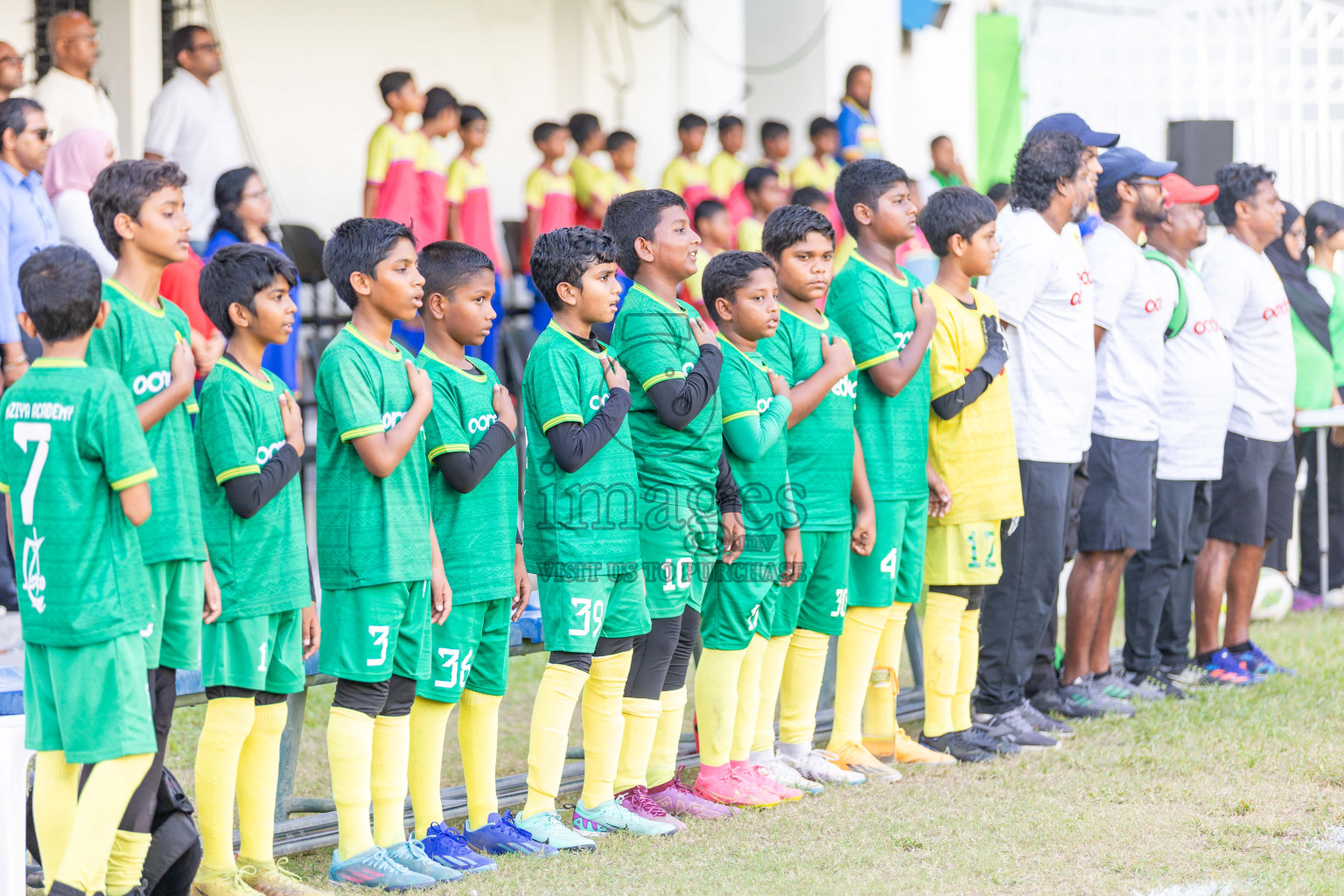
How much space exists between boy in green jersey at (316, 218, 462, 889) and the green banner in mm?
11017

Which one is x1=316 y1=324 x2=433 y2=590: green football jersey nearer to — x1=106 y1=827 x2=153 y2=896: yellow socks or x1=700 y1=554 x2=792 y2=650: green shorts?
x1=106 y1=827 x2=153 y2=896: yellow socks

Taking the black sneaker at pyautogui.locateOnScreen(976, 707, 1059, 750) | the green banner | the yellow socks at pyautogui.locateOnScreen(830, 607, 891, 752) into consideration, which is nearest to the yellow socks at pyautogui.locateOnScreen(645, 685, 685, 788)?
the yellow socks at pyautogui.locateOnScreen(830, 607, 891, 752)

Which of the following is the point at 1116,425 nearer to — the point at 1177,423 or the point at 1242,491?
the point at 1177,423

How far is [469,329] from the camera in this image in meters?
4.12

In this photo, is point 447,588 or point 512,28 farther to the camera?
point 512,28

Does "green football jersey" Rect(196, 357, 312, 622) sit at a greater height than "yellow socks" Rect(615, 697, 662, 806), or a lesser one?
greater

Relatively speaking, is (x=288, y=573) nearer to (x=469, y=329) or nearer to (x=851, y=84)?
(x=469, y=329)

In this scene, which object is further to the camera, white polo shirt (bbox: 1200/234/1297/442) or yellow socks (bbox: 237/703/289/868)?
white polo shirt (bbox: 1200/234/1297/442)

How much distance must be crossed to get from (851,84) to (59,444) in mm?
8837

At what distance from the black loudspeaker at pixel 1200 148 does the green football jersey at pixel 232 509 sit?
573 centimetres

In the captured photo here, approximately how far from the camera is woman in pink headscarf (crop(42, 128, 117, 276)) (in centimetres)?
640

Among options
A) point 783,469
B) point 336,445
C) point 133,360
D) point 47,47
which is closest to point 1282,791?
point 783,469

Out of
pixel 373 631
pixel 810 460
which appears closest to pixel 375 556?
pixel 373 631

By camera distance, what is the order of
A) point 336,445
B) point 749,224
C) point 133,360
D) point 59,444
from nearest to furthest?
1. point 59,444
2. point 133,360
3. point 336,445
4. point 749,224
